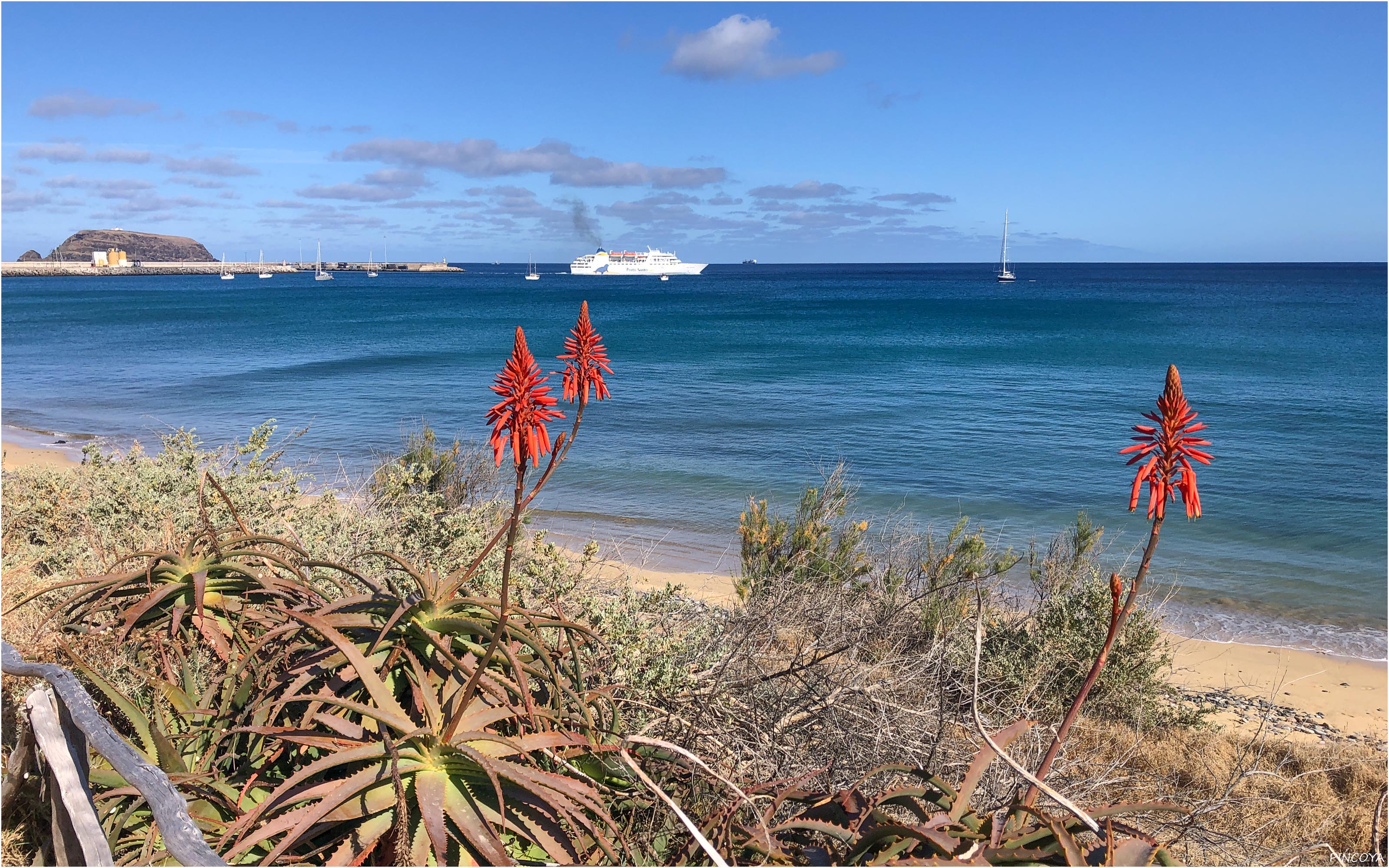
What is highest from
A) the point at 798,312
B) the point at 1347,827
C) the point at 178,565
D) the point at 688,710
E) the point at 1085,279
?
the point at 1085,279

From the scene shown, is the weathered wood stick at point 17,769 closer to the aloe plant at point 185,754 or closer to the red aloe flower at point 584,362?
the aloe plant at point 185,754

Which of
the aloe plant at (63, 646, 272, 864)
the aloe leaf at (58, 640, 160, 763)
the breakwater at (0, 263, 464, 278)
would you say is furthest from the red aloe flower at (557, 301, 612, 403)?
the breakwater at (0, 263, 464, 278)

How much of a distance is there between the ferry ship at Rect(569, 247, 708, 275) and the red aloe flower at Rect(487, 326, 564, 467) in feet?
495

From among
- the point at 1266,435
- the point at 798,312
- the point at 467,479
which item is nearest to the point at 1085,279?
the point at 798,312

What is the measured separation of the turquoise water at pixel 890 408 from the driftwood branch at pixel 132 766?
926cm

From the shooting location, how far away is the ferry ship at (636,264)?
15025 centimetres

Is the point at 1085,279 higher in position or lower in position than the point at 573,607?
higher

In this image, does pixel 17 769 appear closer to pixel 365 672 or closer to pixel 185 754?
pixel 185 754

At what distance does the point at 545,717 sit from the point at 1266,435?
21408 mm

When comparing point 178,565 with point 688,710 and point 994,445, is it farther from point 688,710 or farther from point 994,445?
point 994,445

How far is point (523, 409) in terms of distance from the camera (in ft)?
6.17

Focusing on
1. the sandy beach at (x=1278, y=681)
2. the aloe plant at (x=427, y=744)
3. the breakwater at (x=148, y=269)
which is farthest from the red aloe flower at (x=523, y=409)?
the breakwater at (x=148, y=269)

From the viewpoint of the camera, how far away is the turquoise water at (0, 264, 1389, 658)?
11742 mm

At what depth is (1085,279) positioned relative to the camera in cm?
13412
